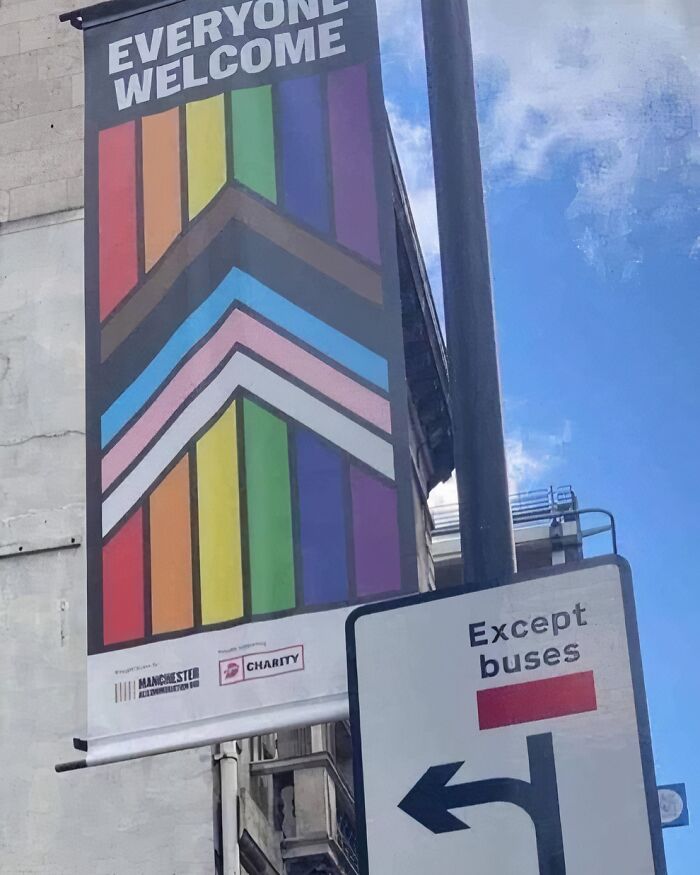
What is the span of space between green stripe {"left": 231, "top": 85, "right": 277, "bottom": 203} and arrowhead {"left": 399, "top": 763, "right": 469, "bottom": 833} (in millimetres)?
4640

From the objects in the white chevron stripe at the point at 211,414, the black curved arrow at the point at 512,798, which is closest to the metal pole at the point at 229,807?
the white chevron stripe at the point at 211,414

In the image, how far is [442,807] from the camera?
400 centimetres

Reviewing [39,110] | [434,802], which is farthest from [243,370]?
[39,110]

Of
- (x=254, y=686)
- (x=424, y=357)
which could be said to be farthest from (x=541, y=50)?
(x=424, y=357)

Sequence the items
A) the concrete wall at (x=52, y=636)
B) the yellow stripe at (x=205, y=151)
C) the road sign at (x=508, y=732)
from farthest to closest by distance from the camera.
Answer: the concrete wall at (x=52, y=636) < the yellow stripe at (x=205, y=151) < the road sign at (x=508, y=732)

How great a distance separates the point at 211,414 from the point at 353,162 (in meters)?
1.44

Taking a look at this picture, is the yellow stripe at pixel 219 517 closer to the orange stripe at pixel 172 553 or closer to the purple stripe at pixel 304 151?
the orange stripe at pixel 172 553

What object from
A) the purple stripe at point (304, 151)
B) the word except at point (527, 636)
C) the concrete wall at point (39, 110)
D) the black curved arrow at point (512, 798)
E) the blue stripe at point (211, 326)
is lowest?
the black curved arrow at point (512, 798)

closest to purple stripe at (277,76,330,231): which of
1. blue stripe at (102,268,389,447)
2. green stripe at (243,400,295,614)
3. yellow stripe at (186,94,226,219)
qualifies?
yellow stripe at (186,94,226,219)

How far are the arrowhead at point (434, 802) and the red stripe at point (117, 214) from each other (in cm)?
463

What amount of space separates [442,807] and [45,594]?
12491mm

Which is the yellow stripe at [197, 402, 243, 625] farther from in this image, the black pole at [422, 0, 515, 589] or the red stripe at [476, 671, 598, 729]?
the red stripe at [476, 671, 598, 729]

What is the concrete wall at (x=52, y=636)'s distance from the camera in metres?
14.9

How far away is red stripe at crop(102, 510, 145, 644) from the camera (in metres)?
7.41
